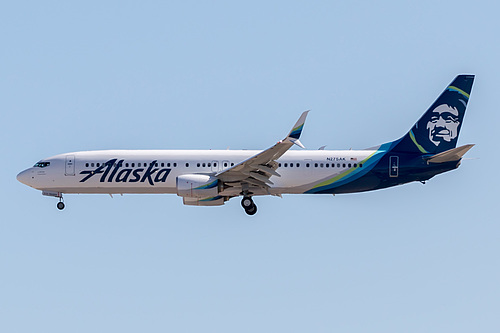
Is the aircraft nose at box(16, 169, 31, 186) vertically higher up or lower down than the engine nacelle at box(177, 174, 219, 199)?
higher up

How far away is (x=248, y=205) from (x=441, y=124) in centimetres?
1329

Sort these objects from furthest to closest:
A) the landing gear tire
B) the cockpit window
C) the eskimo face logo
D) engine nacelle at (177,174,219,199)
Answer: the cockpit window, the eskimo face logo, the landing gear tire, engine nacelle at (177,174,219,199)

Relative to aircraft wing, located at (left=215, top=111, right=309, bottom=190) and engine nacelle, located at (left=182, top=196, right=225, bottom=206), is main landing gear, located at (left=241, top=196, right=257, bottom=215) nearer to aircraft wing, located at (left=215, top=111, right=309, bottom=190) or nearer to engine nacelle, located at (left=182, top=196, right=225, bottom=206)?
aircraft wing, located at (left=215, top=111, right=309, bottom=190)

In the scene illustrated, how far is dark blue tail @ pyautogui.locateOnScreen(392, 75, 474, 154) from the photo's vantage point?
63531 mm

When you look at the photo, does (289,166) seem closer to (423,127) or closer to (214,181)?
(214,181)

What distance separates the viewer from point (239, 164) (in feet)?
197

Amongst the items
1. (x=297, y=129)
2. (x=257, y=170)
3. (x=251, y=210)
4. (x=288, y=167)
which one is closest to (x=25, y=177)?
(x=251, y=210)

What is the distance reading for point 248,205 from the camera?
63125mm

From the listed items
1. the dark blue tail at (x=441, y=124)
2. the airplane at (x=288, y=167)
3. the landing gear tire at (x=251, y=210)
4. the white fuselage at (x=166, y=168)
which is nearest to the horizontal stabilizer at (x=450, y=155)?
the airplane at (x=288, y=167)

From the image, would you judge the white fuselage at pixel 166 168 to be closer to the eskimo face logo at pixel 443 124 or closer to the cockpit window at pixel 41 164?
the cockpit window at pixel 41 164


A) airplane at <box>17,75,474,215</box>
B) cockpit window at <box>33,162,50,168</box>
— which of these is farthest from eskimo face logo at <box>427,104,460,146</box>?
cockpit window at <box>33,162,50,168</box>

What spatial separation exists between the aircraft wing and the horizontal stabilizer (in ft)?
31.8

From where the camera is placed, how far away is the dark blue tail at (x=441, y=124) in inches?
2501

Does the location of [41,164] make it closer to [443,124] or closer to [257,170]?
[257,170]
